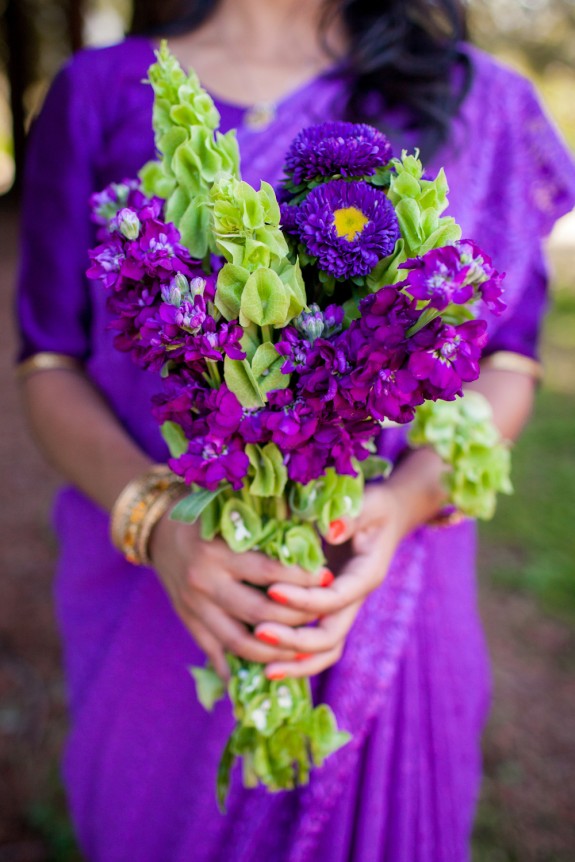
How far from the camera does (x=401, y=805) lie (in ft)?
3.02

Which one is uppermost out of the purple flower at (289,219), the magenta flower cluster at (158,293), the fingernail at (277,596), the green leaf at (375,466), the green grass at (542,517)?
the purple flower at (289,219)

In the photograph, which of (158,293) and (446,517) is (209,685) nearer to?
(446,517)

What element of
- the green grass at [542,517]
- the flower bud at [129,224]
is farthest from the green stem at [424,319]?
the green grass at [542,517]

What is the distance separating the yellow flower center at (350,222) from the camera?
19.7 inches

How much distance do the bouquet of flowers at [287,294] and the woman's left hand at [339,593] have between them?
5.6 inches

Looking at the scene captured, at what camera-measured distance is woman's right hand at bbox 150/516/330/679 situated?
28.8 inches

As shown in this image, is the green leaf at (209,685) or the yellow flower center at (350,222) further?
the green leaf at (209,685)

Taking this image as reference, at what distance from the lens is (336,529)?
28.5 inches

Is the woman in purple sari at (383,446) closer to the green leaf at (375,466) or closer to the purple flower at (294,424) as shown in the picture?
the green leaf at (375,466)

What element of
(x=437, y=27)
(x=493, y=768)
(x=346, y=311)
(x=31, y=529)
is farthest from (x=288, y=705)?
(x=31, y=529)

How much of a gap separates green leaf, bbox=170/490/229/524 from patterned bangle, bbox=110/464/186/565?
19 cm

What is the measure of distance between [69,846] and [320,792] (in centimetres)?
99

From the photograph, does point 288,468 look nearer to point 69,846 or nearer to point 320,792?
point 320,792

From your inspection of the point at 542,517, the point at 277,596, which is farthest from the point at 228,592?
the point at 542,517
